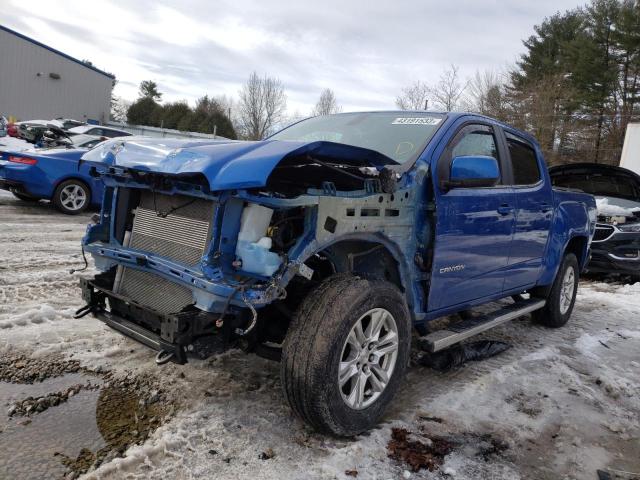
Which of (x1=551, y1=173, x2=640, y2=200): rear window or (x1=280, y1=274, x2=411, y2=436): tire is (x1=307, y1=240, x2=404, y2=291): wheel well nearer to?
(x1=280, y1=274, x2=411, y2=436): tire

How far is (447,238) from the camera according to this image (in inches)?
134

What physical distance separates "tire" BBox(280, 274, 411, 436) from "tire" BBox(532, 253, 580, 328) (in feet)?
10.3

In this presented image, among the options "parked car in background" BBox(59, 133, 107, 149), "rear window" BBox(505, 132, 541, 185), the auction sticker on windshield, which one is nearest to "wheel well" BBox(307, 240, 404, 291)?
the auction sticker on windshield

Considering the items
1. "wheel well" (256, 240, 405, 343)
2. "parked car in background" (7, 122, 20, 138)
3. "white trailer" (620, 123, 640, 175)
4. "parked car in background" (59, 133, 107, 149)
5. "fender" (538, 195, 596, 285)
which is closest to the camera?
"wheel well" (256, 240, 405, 343)

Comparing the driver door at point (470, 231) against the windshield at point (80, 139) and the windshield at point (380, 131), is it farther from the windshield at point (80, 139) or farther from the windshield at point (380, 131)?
the windshield at point (80, 139)

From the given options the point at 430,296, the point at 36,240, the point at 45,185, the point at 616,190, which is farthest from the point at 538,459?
the point at 45,185

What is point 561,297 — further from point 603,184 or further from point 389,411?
point 603,184

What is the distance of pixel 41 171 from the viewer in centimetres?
886

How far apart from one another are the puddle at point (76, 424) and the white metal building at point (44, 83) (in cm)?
3421

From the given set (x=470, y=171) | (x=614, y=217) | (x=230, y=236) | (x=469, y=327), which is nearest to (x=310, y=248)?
(x=230, y=236)

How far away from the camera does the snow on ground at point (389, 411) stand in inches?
98.1

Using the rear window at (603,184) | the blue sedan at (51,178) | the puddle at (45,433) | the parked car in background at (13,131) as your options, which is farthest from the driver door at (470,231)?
the parked car in background at (13,131)

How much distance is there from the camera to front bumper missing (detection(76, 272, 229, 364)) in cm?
249

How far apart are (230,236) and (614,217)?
7823 mm
